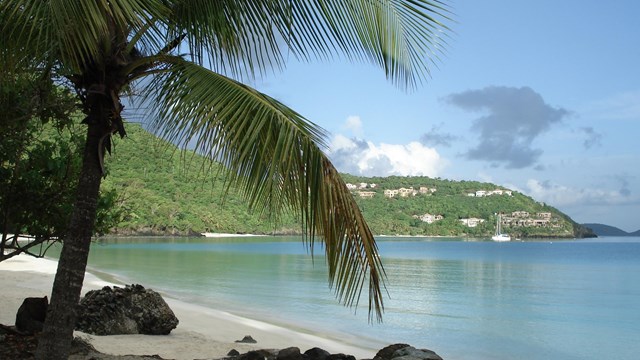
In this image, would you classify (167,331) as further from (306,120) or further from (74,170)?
(306,120)

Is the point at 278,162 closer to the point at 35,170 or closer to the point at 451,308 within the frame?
the point at 35,170

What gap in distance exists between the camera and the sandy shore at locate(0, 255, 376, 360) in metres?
9.39

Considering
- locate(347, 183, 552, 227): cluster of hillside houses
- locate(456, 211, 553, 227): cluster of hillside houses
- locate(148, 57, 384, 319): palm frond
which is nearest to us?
locate(148, 57, 384, 319): palm frond

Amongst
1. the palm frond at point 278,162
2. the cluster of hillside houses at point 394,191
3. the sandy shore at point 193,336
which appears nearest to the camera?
the palm frond at point 278,162

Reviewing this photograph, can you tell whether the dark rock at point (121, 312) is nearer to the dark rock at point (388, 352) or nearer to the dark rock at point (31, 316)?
the dark rock at point (31, 316)

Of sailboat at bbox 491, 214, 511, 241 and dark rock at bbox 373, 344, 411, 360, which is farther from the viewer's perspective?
sailboat at bbox 491, 214, 511, 241

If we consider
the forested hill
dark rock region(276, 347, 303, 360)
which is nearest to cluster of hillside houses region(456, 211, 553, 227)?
the forested hill

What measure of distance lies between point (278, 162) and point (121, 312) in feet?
22.7

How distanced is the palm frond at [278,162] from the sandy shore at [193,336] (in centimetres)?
508

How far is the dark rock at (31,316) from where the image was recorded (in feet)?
24.5

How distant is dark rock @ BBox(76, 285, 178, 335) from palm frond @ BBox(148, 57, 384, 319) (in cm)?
634

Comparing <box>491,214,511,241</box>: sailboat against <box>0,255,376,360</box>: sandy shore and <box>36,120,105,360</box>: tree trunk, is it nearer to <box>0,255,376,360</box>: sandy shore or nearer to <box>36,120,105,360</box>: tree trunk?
<box>0,255,376,360</box>: sandy shore

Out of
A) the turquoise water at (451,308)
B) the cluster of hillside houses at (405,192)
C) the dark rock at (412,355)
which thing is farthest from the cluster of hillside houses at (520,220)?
the dark rock at (412,355)

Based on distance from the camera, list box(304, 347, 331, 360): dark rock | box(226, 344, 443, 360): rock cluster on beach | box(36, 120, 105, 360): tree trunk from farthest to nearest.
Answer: box(304, 347, 331, 360): dark rock
box(226, 344, 443, 360): rock cluster on beach
box(36, 120, 105, 360): tree trunk
